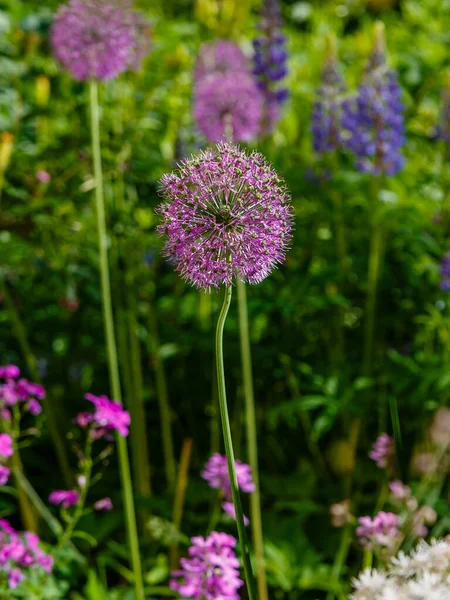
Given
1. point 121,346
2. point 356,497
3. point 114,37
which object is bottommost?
point 356,497

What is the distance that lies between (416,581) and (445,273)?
149 cm

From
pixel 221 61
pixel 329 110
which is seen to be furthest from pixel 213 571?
pixel 221 61

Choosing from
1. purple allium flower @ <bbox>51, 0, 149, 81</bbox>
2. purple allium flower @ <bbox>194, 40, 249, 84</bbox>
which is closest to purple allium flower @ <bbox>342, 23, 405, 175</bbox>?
purple allium flower @ <bbox>194, 40, 249, 84</bbox>

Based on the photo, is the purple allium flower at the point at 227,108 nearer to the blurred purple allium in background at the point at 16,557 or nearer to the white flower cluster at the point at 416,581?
the blurred purple allium in background at the point at 16,557

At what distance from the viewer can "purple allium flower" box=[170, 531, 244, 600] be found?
152 centimetres

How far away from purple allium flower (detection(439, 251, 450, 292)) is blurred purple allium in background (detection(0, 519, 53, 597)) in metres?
1.48

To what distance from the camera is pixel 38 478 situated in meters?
3.07

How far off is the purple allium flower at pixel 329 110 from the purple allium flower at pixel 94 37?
0.85m

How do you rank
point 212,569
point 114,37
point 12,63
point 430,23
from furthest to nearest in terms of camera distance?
1. point 430,23
2. point 12,63
3. point 114,37
4. point 212,569

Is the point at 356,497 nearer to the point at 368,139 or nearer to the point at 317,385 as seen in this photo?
the point at 317,385

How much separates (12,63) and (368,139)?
137cm

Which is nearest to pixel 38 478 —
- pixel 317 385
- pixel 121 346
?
pixel 121 346

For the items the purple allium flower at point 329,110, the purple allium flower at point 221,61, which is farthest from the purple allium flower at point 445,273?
the purple allium flower at point 221,61

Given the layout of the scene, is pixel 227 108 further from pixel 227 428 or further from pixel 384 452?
pixel 227 428
